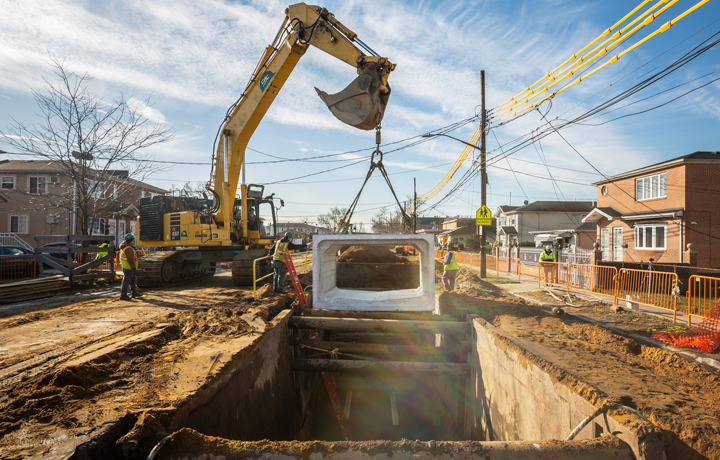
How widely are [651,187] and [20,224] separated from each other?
43.5 metres

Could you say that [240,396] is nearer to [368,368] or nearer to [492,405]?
[368,368]

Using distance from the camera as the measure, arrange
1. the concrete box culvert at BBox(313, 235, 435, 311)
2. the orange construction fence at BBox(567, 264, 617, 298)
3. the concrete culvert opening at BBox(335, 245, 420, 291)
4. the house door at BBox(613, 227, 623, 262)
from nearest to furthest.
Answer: the concrete box culvert at BBox(313, 235, 435, 311) → the orange construction fence at BBox(567, 264, 617, 298) → the concrete culvert opening at BBox(335, 245, 420, 291) → the house door at BBox(613, 227, 623, 262)

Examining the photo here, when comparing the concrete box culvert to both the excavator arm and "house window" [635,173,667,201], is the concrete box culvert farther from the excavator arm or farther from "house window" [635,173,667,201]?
"house window" [635,173,667,201]

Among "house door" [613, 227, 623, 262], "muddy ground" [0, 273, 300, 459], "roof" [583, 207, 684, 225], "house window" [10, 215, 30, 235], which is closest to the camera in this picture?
"muddy ground" [0, 273, 300, 459]

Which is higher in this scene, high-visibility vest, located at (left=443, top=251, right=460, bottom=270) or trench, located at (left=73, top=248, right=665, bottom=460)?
high-visibility vest, located at (left=443, top=251, right=460, bottom=270)

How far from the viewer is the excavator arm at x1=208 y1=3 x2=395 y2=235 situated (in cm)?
796

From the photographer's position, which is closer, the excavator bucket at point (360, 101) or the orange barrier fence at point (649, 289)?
the excavator bucket at point (360, 101)

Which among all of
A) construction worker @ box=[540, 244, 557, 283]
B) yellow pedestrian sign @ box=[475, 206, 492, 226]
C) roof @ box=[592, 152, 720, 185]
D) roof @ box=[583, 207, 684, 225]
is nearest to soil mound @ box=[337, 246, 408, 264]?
yellow pedestrian sign @ box=[475, 206, 492, 226]

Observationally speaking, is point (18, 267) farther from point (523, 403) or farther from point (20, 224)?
point (20, 224)

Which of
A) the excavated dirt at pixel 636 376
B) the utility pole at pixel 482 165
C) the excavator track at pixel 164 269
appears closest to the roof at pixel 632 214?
the utility pole at pixel 482 165

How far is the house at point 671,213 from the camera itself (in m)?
19.4

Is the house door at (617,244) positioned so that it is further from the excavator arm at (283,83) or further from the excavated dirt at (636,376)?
the excavator arm at (283,83)

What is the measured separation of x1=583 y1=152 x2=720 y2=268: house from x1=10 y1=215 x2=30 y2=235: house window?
135 feet

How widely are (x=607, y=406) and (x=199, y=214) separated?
37.9 ft
